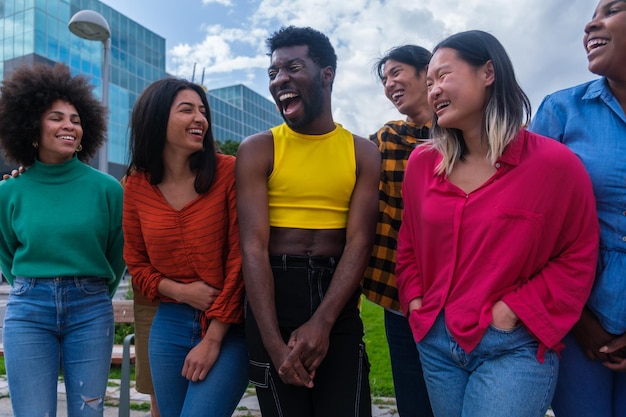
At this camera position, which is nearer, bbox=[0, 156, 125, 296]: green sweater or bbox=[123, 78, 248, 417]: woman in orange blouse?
bbox=[123, 78, 248, 417]: woman in orange blouse

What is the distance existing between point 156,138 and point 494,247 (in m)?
1.88

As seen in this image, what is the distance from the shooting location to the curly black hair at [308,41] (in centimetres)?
271

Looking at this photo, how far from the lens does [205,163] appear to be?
9.61ft

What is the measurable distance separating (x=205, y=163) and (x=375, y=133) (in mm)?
1128

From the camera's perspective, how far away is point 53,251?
10.0 feet

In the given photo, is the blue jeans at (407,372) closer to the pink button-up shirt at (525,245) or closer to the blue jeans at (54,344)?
the pink button-up shirt at (525,245)

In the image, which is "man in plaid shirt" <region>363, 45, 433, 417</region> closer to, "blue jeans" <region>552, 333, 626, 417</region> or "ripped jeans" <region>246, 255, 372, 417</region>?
"ripped jeans" <region>246, 255, 372, 417</region>

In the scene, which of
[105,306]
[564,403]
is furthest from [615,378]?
[105,306]

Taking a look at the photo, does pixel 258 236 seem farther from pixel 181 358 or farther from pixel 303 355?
pixel 181 358

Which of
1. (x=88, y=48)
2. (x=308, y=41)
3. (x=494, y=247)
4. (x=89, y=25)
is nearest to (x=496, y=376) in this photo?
(x=494, y=247)

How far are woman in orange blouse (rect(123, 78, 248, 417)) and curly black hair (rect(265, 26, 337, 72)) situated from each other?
0.59m

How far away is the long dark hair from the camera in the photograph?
2889mm

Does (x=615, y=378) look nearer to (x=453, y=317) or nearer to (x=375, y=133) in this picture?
(x=453, y=317)

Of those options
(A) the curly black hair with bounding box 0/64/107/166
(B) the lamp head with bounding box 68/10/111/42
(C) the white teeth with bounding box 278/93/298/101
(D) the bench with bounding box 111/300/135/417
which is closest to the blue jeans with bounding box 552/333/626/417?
(C) the white teeth with bounding box 278/93/298/101
